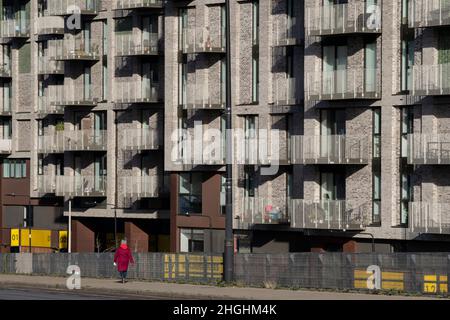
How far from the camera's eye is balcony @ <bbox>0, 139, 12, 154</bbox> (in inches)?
3334

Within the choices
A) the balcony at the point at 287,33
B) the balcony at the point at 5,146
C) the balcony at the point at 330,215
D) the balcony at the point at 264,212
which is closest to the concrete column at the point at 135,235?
the balcony at the point at 264,212

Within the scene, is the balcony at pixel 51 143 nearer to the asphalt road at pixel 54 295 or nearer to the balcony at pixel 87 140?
the balcony at pixel 87 140

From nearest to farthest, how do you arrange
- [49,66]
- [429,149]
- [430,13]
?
[430,13] → [429,149] → [49,66]

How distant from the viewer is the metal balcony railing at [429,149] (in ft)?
179

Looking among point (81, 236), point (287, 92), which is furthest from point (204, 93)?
point (81, 236)

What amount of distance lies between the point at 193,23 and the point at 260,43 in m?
5.04

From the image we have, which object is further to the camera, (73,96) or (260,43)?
(73,96)

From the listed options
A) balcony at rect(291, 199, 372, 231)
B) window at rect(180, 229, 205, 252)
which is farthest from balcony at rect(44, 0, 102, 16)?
balcony at rect(291, 199, 372, 231)

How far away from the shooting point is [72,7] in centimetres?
7644

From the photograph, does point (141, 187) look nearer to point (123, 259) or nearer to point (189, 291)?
point (123, 259)

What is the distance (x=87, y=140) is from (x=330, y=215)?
21238mm

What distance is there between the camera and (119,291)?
45.3 metres
